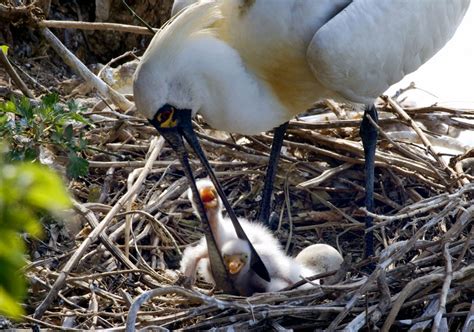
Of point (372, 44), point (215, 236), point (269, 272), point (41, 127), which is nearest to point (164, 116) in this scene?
point (41, 127)

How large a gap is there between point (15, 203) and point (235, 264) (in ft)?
8.85

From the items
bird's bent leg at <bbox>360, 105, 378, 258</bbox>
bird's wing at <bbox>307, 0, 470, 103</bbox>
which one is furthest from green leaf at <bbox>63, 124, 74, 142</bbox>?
bird's bent leg at <bbox>360, 105, 378, 258</bbox>

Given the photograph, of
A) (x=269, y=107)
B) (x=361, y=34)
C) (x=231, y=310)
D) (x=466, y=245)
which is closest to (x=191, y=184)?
(x=269, y=107)

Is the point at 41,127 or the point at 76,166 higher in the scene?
the point at 41,127

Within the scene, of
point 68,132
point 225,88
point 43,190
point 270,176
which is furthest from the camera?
point 270,176

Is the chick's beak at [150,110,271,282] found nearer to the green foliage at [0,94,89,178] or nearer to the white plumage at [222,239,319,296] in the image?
the white plumage at [222,239,319,296]

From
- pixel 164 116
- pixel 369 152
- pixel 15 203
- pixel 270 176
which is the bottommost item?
pixel 15 203

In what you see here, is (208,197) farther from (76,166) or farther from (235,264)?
(76,166)

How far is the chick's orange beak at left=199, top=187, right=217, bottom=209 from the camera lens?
387cm

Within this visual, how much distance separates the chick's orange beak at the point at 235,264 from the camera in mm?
3562

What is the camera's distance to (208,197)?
3883 millimetres

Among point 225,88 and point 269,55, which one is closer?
point 225,88

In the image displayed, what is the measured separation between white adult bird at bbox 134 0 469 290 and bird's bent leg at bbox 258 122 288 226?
511 mm

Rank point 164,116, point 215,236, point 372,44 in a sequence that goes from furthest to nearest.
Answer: point 215,236, point 372,44, point 164,116
